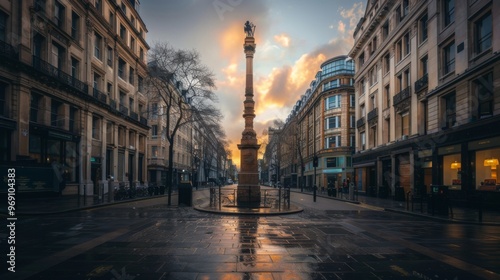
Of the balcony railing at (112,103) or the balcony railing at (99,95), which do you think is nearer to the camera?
the balcony railing at (99,95)

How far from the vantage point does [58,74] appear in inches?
1061

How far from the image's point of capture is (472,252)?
8008 millimetres

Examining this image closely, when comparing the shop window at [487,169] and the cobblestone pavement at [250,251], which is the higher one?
the shop window at [487,169]

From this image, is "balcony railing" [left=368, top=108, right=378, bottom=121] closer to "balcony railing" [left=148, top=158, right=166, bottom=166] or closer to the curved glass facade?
the curved glass facade

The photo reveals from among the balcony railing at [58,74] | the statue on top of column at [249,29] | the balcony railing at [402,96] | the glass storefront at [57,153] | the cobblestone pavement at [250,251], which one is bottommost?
the cobblestone pavement at [250,251]

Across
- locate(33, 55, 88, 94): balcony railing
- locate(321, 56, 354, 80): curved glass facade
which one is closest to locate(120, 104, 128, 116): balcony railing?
locate(33, 55, 88, 94): balcony railing

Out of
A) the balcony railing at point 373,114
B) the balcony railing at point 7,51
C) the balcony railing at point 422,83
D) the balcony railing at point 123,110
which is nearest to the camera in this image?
the balcony railing at point 7,51

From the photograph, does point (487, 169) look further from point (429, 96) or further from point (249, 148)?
point (249, 148)

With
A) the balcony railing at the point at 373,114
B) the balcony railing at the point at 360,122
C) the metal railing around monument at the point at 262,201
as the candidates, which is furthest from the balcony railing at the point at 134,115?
the balcony railing at the point at 373,114

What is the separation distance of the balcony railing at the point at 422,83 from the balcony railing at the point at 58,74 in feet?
94.2

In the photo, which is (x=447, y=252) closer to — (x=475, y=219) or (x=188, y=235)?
(x=188, y=235)

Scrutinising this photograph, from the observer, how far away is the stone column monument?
2136 cm

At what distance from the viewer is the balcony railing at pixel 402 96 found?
27.7 meters

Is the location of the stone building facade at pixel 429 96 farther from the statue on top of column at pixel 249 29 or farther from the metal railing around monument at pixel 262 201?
the statue on top of column at pixel 249 29
